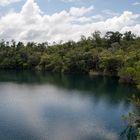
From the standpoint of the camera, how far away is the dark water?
2445cm

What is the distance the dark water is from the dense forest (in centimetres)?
1960

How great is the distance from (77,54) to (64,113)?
46.8 metres

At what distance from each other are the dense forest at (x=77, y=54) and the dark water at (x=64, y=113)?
19.6 meters

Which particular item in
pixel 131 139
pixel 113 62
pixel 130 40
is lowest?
pixel 131 139

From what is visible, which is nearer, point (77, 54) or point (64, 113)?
point (64, 113)

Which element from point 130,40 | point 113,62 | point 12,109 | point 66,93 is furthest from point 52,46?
point 12,109

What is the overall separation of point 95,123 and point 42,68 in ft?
201

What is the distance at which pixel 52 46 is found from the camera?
9888 cm

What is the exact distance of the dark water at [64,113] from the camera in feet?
80.2

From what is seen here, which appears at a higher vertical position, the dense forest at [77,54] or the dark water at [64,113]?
the dense forest at [77,54]

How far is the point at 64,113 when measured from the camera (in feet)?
105

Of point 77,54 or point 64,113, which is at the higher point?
point 77,54

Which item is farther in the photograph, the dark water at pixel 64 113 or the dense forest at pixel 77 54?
the dense forest at pixel 77 54

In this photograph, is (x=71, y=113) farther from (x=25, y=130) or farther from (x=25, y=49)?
(x=25, y=49)
